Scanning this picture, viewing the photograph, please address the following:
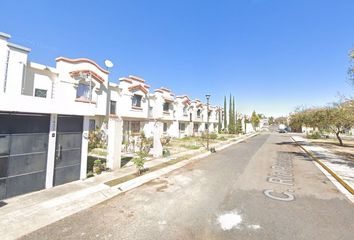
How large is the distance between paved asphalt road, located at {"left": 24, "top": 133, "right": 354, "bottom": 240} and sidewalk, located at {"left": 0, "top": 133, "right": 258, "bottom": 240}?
1.25 feet

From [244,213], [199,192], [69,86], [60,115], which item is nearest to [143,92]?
[69,86]

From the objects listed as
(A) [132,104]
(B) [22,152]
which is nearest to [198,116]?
(A) [132,104]

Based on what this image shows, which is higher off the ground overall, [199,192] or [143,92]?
[143,92]

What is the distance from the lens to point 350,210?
20.8 ft

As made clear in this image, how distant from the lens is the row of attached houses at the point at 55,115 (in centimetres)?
666

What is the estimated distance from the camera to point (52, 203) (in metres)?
6.27

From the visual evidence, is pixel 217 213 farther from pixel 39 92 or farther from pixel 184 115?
pixel 184 115

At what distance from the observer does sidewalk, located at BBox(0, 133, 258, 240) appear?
499 centimetres

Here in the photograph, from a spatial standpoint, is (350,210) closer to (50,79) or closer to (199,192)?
(199,192)

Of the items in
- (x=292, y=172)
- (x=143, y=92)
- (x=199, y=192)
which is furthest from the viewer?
(x=143, y=92)

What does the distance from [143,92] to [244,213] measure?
22.5 meters

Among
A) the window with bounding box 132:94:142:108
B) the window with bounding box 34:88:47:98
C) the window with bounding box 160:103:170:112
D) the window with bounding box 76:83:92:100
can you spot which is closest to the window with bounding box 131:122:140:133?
the window with bounding box 132:94:142:108

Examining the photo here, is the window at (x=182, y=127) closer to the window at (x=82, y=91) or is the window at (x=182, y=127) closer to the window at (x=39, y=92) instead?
the window at (x=82, y=91)

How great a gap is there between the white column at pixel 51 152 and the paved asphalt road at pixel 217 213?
2.83m
